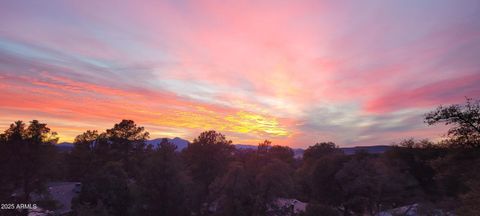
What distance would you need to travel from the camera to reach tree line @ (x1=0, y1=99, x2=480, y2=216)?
23.1 meters

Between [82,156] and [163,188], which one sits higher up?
[82,156]

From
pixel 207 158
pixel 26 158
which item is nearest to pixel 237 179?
pixel 207 158

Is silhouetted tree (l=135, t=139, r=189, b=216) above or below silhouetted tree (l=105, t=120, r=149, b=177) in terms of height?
below

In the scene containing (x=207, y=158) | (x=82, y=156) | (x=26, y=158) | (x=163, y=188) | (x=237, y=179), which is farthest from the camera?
(x=82, y=156)

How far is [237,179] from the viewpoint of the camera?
39156 mm

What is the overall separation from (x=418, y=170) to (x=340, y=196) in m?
21.9

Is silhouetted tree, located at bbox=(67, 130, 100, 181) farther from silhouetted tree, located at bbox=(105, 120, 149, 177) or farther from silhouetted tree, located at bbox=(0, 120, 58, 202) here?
silhouetted tree, located at bbox=(0, 120, 58, 202)

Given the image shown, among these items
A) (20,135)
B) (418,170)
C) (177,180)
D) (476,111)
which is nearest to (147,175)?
(177,180)

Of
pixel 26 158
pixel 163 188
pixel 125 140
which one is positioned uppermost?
pixel 125 140

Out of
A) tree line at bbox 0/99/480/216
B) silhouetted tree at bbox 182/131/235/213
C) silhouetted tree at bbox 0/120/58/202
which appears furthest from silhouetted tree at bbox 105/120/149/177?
silhouetted tree at bbox 0/120/58/202

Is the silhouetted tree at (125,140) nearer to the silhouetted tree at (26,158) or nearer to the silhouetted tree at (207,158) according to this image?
the silhouetted tree at (207,158)

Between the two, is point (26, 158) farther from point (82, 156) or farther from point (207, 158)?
point (82, 156)

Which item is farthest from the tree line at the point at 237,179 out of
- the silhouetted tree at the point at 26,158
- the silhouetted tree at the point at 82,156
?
the silhouetted tree at the point at 82,156

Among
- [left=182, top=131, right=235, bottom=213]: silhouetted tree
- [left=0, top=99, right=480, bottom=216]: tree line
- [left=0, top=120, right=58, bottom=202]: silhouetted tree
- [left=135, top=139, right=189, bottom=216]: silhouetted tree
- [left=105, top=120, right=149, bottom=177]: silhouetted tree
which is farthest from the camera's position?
[left=105, top=120, right=149, bottom=177]: silhouetted tree
